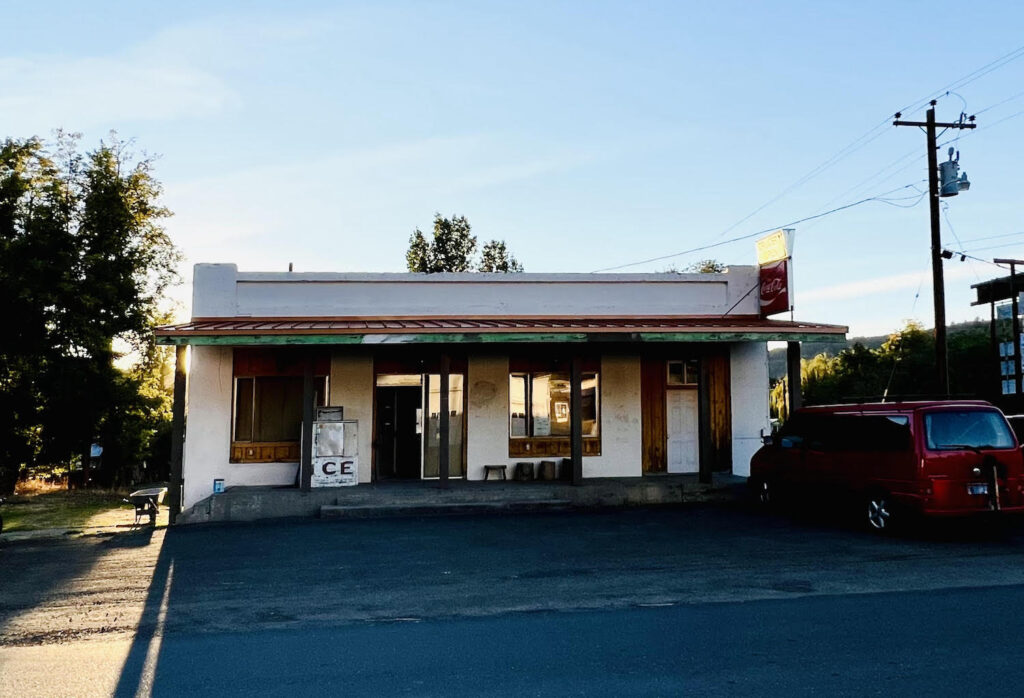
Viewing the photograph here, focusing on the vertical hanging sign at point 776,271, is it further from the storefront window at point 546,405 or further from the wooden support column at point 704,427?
the storefront window at point 546,405

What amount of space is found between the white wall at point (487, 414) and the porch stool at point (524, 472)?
20 centimetres

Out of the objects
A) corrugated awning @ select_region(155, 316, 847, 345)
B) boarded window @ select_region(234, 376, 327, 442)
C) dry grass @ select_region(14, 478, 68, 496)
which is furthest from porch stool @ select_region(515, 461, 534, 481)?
dry grass @ select_region(14, 478, 68, 496)

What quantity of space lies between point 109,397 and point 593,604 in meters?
26.1

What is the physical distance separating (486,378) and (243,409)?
16.8 ft

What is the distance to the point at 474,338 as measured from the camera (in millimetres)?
14828

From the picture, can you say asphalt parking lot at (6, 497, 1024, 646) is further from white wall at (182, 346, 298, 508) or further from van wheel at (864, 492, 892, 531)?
white wall at (182, 346, 298, 508)

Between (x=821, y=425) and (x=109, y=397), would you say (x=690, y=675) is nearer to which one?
(x=821, y=425)

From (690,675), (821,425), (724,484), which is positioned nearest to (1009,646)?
(690,675)

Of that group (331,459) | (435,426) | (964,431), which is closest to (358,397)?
(331,459)

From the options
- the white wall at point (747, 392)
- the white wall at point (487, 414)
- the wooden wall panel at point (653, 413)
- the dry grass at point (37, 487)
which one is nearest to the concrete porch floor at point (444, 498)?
the white wall at point (487, 414)

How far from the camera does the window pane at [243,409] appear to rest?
1642 centimetres

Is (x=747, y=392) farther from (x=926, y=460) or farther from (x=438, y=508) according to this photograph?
(x=438, y=508)

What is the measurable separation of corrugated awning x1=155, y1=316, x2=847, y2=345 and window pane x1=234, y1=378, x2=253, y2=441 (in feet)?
4.35

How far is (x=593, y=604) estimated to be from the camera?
24.6 feet
